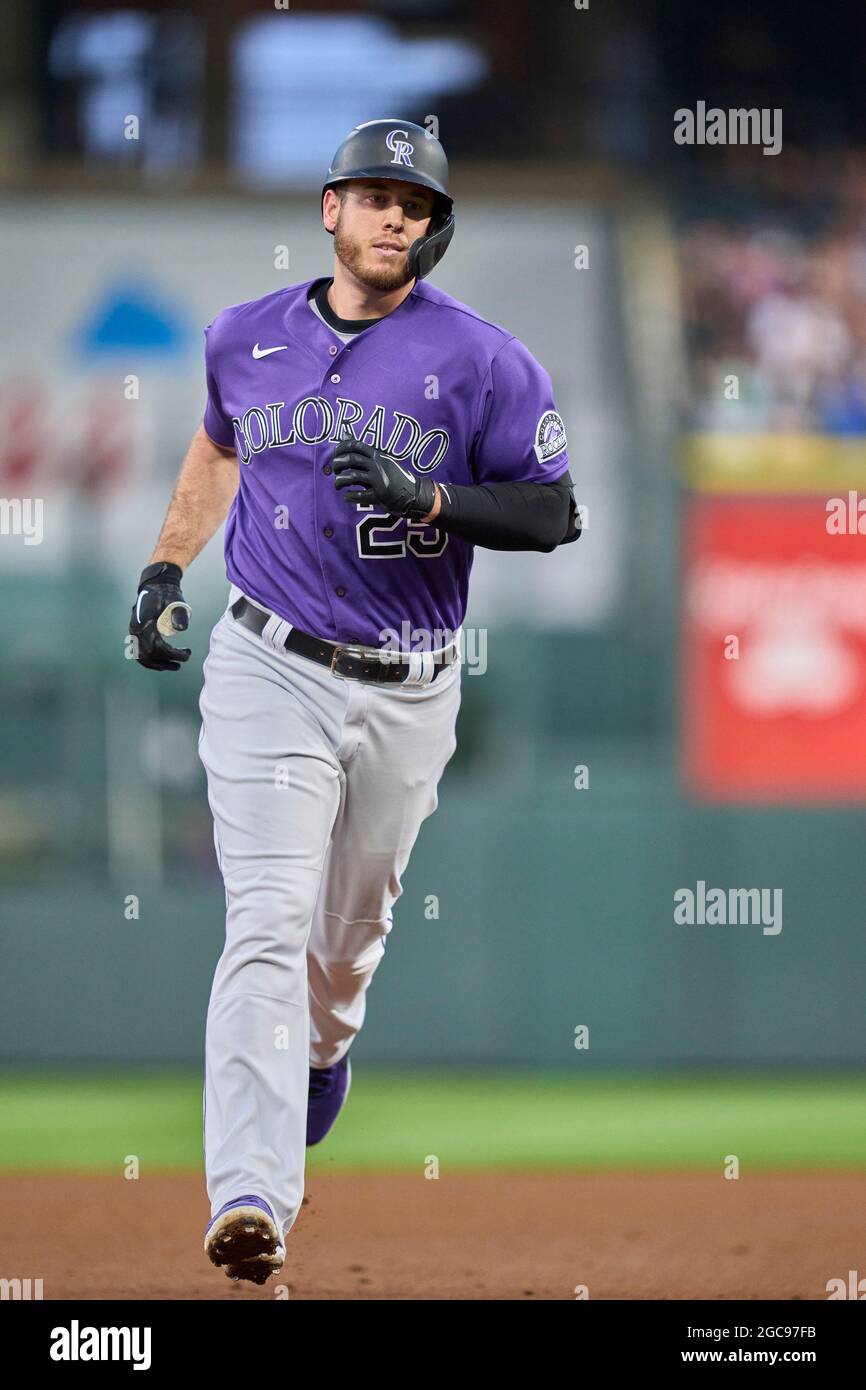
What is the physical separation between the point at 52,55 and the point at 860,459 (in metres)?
4.75

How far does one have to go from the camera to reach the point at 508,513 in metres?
3.14

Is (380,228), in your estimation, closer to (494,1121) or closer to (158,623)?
(158,623)

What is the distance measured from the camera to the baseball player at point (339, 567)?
10.0ft

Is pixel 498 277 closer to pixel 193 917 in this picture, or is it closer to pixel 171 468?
pixel 171 468

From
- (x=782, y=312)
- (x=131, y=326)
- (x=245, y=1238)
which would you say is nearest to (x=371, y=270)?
(x=245, y=1238)

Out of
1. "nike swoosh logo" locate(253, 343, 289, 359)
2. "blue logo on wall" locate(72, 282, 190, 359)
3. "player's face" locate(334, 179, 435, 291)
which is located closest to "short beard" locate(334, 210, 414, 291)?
"player's face" locate(334, 179, 435, 291)

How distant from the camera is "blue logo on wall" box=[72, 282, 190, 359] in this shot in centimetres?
847

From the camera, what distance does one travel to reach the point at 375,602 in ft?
10.8

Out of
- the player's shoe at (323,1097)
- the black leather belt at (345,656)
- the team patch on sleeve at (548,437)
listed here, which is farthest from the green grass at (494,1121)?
the team patch on sleeve at (548,437)

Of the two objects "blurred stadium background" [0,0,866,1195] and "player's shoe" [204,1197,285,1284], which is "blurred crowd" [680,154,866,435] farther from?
"player's shoe" [204,1197,285,1284]

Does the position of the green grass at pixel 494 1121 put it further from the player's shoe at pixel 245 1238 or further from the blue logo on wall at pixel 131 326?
the blue logo on wall at pixel 131 326

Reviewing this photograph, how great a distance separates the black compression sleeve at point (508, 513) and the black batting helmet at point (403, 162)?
0.42 metres

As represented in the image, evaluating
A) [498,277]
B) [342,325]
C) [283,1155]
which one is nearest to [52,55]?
[498,277]

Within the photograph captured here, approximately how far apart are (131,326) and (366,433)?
561 cm
